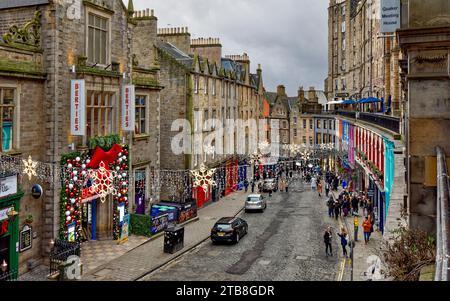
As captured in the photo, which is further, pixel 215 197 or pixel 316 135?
pixel 316 135

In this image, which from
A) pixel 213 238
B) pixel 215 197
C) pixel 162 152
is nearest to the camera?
pixel 213 238

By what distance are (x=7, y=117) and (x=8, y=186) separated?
2581 mm

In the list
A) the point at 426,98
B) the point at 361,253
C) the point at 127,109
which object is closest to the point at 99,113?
the point at 127,109

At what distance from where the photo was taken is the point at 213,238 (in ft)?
76.7

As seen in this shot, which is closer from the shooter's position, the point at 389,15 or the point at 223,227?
the point at 389,15

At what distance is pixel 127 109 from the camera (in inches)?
915

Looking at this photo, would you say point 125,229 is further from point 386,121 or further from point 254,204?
point 386,121

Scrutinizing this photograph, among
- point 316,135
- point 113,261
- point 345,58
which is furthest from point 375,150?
point 345,58

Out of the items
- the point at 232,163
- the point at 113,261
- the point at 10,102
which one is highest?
the point at 10,102

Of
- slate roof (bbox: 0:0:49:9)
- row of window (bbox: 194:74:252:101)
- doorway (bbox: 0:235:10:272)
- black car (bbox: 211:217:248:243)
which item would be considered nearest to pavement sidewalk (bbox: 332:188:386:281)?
black car (bbox: 211:217:248:243)

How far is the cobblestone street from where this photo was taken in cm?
1797

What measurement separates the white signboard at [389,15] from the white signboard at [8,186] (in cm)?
1352
